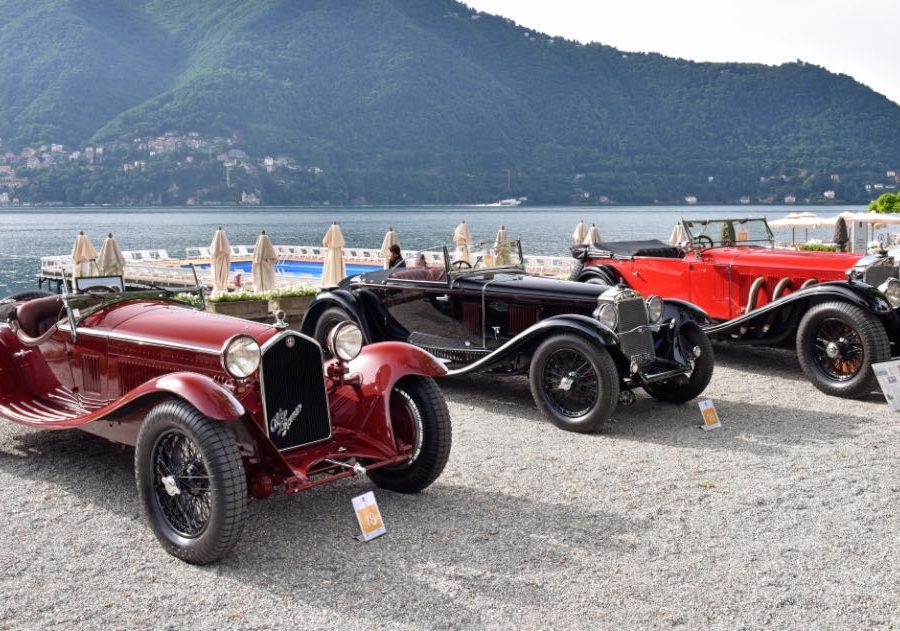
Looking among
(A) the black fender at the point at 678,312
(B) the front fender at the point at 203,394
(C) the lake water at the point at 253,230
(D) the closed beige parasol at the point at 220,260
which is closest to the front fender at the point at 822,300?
(A) the black fender at the point at 678,312

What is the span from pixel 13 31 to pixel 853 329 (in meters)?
204

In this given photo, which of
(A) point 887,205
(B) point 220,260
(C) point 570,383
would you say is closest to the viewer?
(C) point 570,383

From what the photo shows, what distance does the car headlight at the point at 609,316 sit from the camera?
7258 millimetres

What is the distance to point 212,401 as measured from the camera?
14.0ft

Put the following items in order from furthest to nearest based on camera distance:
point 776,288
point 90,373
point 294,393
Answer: point 776,288 → point 90,373 → point 294,393

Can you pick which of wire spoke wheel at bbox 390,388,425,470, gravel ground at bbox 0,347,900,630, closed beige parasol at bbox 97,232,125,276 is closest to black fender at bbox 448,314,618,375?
gravel ground at bbox 0,347,900,630

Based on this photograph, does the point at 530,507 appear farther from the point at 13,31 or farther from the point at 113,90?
the point at 13,31

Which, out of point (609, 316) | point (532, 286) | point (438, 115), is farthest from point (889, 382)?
point (438, 115)

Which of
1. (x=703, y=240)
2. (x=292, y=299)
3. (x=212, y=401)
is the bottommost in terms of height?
(x=292, y=299)

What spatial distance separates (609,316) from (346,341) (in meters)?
2.92

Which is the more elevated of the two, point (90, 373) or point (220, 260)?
point (220, 260)

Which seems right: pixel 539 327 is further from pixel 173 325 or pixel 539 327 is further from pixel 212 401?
pixel 212 401

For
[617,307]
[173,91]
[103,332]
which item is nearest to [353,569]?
[103,332]

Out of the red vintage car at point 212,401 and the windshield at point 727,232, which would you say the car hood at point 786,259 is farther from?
the red vintage car at point 212,401
